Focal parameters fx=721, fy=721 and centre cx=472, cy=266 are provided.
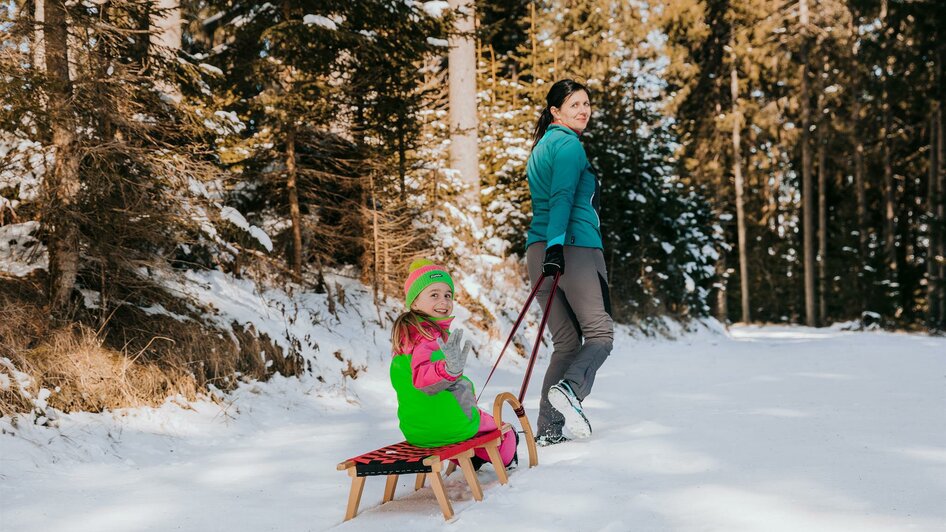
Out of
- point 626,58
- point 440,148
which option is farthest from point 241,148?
point 626,58

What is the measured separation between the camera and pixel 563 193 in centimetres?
417

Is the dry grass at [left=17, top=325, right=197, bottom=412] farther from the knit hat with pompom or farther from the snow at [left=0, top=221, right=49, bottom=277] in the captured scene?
the knit hat with pompom

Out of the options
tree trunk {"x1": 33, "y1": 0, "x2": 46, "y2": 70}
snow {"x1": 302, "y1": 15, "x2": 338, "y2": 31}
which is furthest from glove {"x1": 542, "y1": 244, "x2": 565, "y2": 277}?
snow {"x1": 302, "y1": 15, "x2": 338, "y2": 31}

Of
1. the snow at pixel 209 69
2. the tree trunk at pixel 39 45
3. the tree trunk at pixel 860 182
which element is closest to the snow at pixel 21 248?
the tree trunk at pixel 39 45

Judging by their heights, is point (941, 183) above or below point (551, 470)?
above

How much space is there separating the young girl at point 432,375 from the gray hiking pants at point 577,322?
980 millimetres

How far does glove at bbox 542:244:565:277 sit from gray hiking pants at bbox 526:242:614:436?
0.23m

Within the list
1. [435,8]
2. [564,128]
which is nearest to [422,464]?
[564,128]

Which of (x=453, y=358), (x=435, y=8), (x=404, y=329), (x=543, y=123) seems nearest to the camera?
(x=453, y=358)

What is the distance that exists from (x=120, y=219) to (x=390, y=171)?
3.92 metres

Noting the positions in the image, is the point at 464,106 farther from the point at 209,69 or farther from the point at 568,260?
the point at 568,260

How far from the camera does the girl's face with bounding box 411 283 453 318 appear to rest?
3402mm

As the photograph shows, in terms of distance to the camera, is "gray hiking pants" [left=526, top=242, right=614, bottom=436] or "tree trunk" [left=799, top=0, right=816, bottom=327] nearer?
"gray hiking pants" [left=526, top=242, right=614, bottom=436]

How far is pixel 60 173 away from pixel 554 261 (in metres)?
3.41
